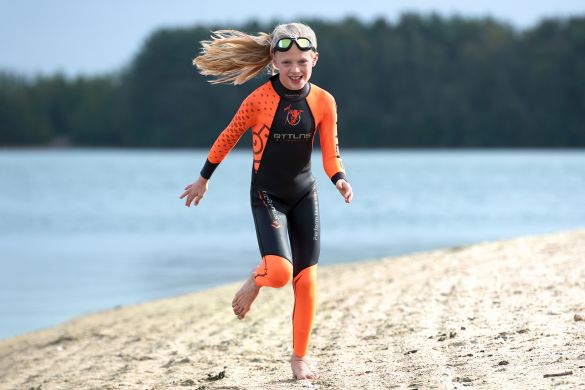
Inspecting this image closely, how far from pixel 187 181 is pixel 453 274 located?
39429mm

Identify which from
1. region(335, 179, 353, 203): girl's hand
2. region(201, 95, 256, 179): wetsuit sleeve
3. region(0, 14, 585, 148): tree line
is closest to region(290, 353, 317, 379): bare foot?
region(335, 179, 353, 203): girl's hand

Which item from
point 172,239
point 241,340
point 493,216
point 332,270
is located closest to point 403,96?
point 493,216

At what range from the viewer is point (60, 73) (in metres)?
116

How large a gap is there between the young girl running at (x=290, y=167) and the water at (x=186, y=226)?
5.79m

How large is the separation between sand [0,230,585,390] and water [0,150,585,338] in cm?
225

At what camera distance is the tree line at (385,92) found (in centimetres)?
8450

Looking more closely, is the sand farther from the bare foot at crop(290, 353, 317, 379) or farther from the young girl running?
the young girl running

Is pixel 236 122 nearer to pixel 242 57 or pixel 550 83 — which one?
pixel 242 57

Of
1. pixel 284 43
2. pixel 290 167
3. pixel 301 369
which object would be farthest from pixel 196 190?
pixel 301 369

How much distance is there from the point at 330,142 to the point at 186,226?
20355mm

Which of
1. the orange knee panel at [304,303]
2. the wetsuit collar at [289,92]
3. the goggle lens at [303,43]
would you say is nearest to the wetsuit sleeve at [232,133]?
the wetsuit collar at [289,92]

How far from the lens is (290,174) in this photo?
576 cm

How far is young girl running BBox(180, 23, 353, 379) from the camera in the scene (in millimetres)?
5684

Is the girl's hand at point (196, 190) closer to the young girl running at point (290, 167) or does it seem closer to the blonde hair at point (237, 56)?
the young girl running at point (290, 167)
